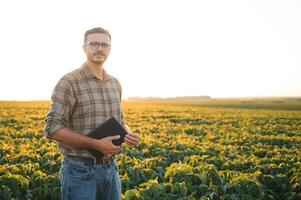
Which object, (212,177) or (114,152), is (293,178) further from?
(114,152)

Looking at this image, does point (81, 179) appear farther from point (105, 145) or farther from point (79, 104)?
point (79, 104)

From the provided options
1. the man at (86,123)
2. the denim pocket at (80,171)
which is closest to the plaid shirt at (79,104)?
the man at (86,123)

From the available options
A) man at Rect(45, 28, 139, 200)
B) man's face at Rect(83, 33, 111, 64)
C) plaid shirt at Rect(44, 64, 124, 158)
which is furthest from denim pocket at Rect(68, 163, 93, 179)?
man's face at Rect(83, 33, 111, 64)

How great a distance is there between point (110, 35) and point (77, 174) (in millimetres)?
1383

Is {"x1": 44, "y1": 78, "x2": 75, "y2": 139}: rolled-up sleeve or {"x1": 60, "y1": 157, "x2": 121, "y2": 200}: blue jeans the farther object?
{"x1": 60, "y1": 157, "x2": 121, "y2": 200}: blue jeans

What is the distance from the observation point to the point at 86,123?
3.25m

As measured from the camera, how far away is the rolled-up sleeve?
Answer: 3.06 meters

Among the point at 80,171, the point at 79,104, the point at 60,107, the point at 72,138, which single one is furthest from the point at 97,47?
the point at 80,171

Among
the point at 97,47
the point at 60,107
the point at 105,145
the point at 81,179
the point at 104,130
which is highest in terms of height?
the point at 97,47

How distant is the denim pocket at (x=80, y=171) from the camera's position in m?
3.18

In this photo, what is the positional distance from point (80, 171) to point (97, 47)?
1.17 m

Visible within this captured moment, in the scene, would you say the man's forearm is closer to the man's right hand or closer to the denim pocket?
the man's right hand

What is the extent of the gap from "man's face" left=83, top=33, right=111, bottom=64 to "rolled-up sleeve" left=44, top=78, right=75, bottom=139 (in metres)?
0.37

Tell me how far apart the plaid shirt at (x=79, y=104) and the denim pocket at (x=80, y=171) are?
10 cm
